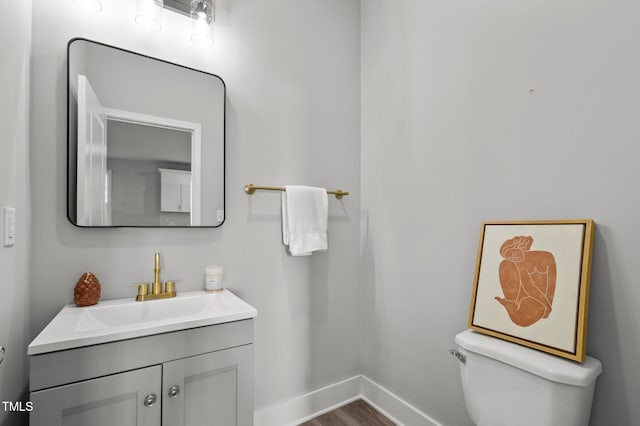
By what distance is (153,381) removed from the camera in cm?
104

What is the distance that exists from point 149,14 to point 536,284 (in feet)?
6.23

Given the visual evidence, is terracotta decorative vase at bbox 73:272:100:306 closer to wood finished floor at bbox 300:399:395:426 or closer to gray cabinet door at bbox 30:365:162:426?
gray cabinet door at bbox 30:365:162:426

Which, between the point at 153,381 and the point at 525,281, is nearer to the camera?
the point at 153,381

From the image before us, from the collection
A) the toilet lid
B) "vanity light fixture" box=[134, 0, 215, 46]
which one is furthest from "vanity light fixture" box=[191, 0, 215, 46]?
the toilet lid

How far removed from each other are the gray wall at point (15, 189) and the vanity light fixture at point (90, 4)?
158mm

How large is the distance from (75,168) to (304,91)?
47.0 inches

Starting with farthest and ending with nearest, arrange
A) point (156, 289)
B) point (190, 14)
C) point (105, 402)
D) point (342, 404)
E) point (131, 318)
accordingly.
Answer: point (342, 404)
point (190, 14)
point (156, 289)
point (131, 318)
point (105, 402)

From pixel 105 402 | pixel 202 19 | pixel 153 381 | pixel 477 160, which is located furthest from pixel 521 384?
pixel 202 19

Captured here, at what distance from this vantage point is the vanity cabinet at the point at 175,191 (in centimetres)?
145

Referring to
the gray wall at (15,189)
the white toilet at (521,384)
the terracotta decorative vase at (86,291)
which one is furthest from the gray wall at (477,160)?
the gray wall at (15,189)

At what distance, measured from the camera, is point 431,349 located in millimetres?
1618

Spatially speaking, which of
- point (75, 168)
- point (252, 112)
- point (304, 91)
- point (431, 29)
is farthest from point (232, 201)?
point (431, 29)

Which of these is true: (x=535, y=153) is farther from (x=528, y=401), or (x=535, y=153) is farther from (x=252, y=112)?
(x=252, y=112)

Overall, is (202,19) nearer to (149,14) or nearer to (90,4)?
(149,14)
